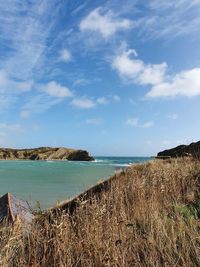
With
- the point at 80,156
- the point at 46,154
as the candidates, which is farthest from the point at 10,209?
the point at 46,154

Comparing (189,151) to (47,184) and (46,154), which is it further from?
(46,154)

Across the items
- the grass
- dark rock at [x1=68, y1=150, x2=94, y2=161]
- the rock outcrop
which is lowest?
the grass

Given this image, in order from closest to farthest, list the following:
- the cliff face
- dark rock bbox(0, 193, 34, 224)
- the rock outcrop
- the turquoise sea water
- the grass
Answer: the grass → dark rock bbox(0, 193, 34, 224) → the rock outcrop → the turquoise sea water → the cliff face

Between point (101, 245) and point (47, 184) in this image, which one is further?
point (47, 184)

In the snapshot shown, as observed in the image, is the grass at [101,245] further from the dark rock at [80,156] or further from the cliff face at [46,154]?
the cliff face at [46,154]

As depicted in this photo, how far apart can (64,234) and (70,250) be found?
0.18m

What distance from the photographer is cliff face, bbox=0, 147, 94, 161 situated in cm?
14188

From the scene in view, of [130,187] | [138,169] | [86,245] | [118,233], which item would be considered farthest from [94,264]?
[138,169]

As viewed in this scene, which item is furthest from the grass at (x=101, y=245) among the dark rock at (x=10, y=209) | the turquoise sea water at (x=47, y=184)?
the dark rock at (x=10, y=209)

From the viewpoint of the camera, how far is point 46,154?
144 metres

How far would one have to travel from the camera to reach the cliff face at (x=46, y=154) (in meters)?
142

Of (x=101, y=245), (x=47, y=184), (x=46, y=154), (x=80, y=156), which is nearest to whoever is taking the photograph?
(x=101, y=245)

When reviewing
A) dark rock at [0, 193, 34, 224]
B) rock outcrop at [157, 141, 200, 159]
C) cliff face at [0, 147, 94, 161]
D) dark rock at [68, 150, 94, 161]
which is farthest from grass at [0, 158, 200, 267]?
cliff face at [0, 147, 94, 161]

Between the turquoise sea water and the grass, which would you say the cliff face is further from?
the grass
